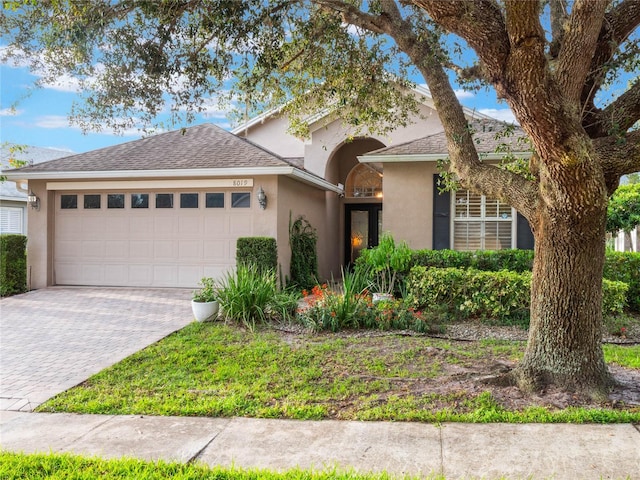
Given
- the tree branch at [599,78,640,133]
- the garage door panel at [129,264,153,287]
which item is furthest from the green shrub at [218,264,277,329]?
the tree branch at [599,78,640,133]

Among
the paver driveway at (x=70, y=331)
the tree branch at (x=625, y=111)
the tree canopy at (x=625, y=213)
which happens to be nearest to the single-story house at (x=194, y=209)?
the paver driveway at (x=70, y=331)

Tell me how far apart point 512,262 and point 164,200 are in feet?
27.8

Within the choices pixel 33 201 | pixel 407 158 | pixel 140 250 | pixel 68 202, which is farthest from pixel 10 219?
pixel 407 158

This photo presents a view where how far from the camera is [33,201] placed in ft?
40.1

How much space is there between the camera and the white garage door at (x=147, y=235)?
462 inches

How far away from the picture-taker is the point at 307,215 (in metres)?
13.5

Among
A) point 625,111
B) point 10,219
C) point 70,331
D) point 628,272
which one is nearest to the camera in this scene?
point 625,111

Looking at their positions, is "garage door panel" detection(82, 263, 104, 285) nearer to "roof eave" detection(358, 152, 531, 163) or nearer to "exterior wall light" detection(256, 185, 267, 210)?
"exterior wall light" detection(256, 185, 267, 210)

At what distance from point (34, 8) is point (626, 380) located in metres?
8.42

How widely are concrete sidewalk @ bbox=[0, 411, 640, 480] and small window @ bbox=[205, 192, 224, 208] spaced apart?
7.98 m

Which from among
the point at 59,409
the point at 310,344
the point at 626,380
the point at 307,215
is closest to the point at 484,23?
the point at 626,380

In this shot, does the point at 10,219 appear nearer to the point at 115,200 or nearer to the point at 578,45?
the point at 115,200

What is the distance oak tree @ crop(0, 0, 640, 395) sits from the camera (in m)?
4.16

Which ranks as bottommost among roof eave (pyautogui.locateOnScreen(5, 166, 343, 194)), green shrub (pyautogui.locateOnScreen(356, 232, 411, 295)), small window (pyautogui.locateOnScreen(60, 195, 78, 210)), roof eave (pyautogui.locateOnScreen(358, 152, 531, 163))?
green shrub (pyautogui.locateOnScreen(356, 232, 411, 295))
